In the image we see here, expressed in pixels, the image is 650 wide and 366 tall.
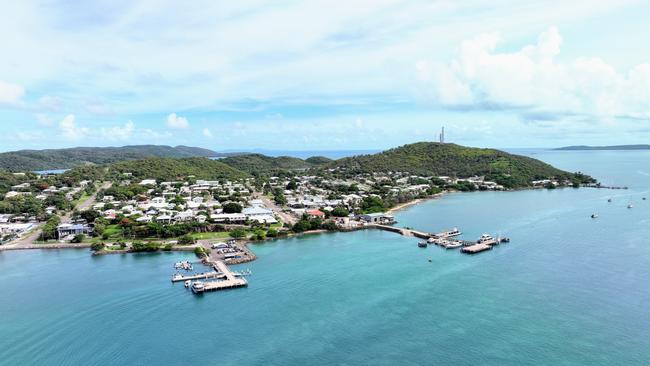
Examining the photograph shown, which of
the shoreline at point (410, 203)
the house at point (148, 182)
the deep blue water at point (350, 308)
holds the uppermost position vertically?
the house at point (148, 182)

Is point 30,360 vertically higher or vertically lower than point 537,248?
lower

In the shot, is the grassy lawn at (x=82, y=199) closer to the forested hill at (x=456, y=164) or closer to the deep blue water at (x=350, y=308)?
the deep blue water at (x=350, y=308)

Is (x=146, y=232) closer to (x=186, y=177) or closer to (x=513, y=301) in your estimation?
(x=513, y=301)

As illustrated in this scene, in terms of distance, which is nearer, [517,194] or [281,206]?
[281,206]

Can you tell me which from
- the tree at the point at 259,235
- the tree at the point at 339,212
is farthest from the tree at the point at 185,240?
the tree at the point at 339,212

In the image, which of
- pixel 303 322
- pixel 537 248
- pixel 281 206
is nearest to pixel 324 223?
pixel 281 206

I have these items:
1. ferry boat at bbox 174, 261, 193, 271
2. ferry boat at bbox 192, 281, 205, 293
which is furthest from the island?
ferry boat at bbox 192, 281, 205, 293
